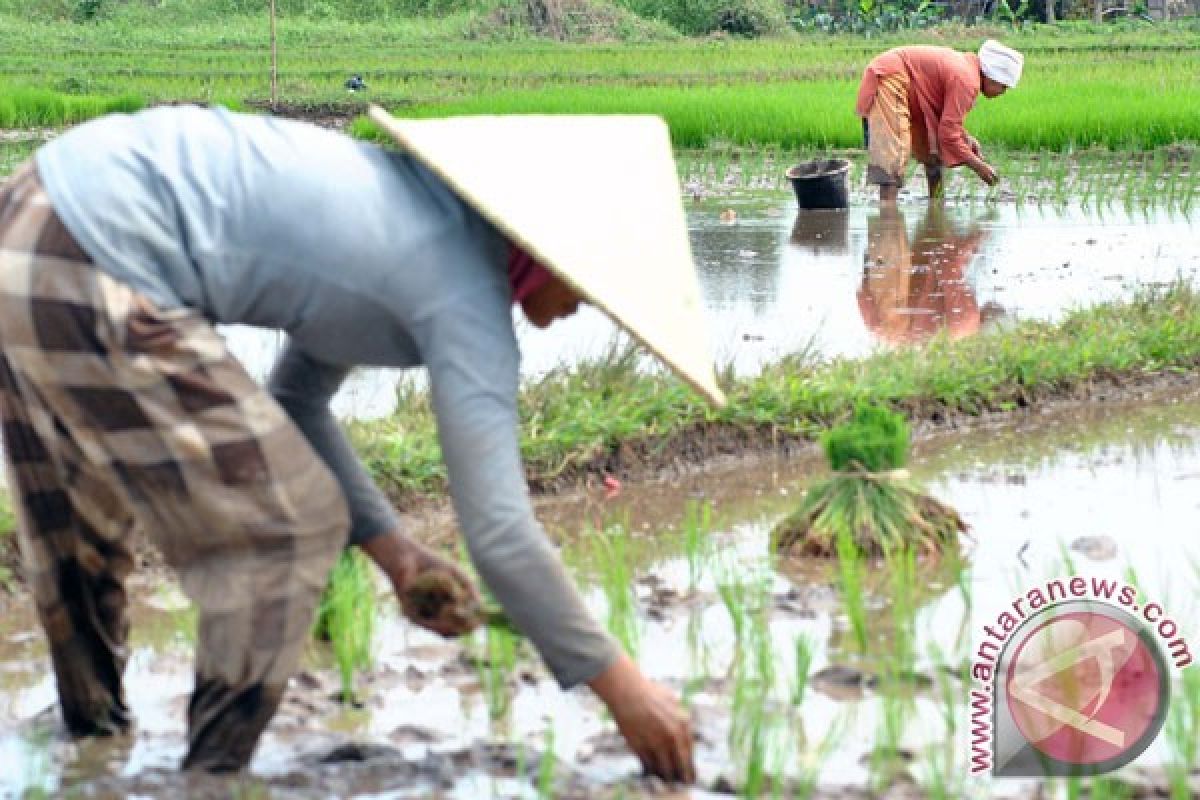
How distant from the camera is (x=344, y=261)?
2717mm

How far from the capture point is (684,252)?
9.39ft

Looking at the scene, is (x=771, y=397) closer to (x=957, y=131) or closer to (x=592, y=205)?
(x=592, y=205)

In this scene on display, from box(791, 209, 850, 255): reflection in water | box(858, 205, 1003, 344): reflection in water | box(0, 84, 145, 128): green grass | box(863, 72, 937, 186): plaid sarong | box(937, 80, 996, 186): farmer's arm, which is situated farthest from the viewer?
box(0, 84, 145, 128): green grass

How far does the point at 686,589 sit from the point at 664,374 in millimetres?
1538

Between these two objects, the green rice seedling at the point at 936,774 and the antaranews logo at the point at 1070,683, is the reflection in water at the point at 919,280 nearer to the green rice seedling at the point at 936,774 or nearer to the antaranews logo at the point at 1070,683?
the antaranews logo at the point at 1070,683

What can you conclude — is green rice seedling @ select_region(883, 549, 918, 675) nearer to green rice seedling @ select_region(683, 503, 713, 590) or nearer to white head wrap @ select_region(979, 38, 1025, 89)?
green rice seedling @ select_region(683, 503, 713, 590)

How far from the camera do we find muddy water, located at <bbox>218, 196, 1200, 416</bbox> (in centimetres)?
705

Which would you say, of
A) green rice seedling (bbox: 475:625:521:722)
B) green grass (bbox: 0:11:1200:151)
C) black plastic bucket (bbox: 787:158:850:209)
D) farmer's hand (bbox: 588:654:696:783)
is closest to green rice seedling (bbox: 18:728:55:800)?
green rice seedling (bbox: 475:625:521:722)

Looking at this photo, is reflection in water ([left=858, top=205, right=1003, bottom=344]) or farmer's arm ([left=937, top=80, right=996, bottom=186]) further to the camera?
farmer's arm ([left=937, top=80, right=996, bottom=186])

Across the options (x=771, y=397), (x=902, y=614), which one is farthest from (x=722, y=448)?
(x=902, y=614)

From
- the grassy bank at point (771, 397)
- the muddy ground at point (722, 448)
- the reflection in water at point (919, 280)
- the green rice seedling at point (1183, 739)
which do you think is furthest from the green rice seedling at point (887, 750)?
the reflection in water at point (919, 280)

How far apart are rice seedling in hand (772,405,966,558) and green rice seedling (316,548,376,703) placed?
1.15m

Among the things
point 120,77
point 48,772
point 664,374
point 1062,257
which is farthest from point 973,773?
point 120,77

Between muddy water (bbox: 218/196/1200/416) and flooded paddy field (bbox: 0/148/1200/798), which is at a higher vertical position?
muddy water (bbox: 218/196/1200/416)
